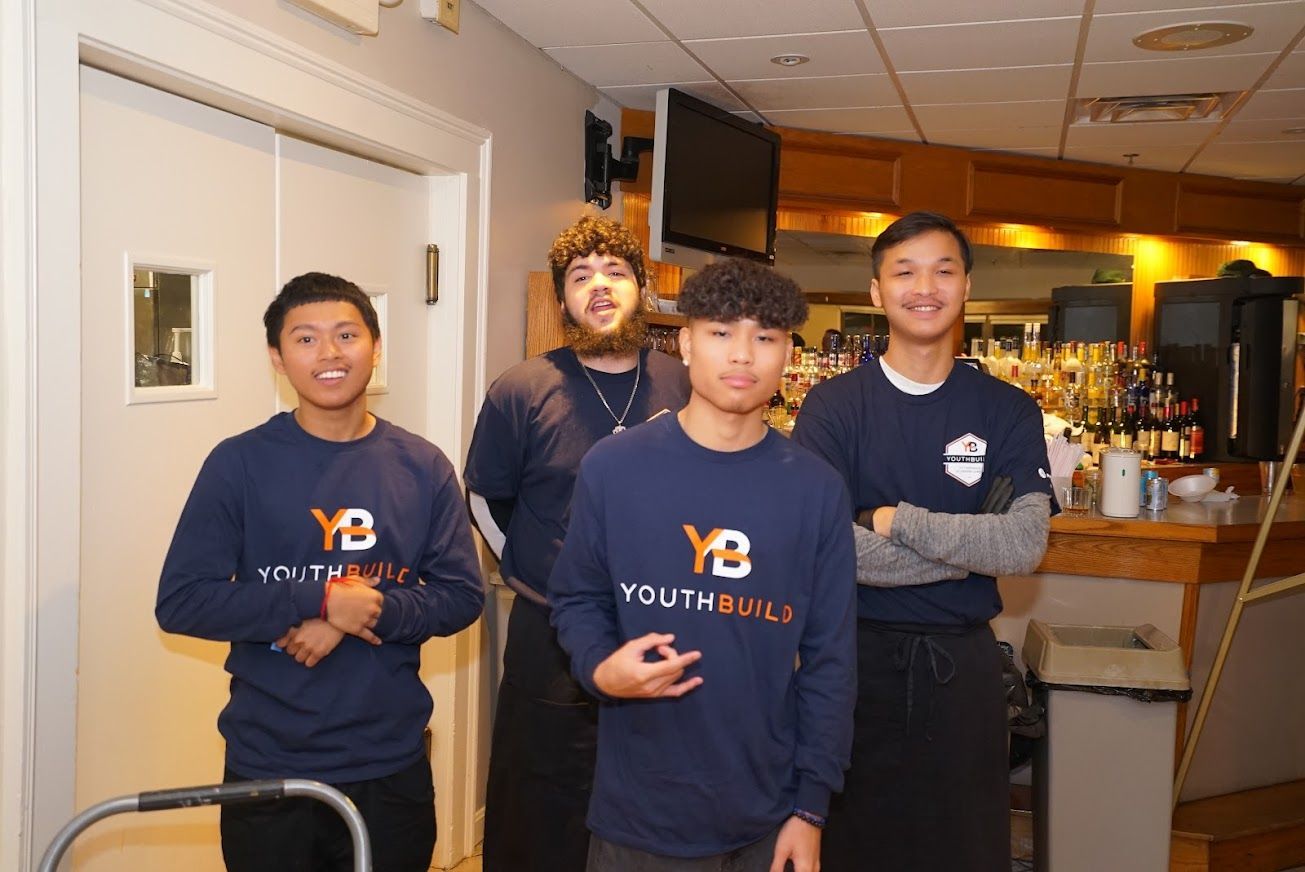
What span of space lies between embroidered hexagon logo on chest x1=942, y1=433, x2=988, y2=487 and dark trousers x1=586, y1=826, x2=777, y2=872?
2.77 feet

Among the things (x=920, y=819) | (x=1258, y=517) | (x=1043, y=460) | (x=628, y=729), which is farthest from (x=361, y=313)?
(x=1258, y=517)

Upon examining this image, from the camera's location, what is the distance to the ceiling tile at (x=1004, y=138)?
4.95 m

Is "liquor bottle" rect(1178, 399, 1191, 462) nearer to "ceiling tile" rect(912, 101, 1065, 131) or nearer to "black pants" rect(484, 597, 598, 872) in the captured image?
"ceiling tile" rect(912, 101, 1065, 131)

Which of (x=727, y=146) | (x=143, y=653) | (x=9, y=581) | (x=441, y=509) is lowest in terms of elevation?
(x=143, y=653)

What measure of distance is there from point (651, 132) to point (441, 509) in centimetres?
290

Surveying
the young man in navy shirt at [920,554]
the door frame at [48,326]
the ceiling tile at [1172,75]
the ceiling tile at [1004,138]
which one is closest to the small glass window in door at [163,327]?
the door frame at [48,326]

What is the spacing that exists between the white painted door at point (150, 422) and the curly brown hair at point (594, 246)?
2.17 feet

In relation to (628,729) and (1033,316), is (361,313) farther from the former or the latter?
(1033,316)

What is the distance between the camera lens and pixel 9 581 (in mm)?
1758

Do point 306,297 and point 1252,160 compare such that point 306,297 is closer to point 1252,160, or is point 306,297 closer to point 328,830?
point 328,830

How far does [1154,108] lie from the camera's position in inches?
179

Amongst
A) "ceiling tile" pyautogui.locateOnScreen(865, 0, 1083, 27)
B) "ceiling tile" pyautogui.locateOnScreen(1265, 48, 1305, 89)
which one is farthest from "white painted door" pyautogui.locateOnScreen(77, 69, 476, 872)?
"ceiling tile" pyautogui.locateOnScreen(1265, 48, 1305, 89)

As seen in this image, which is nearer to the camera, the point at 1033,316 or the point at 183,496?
the point at 183,496

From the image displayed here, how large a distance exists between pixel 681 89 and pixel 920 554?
8.60 ft
